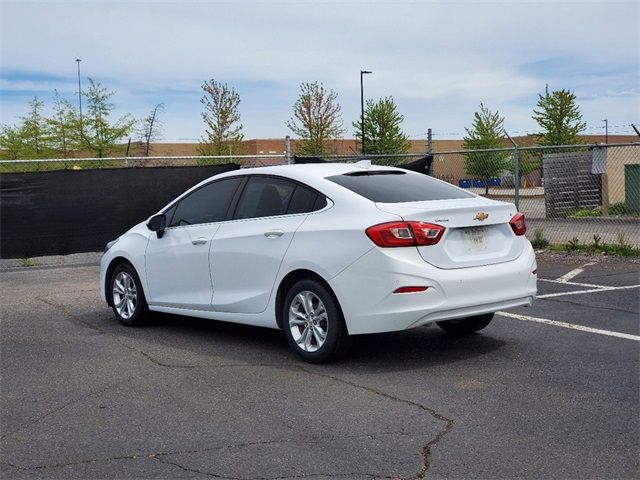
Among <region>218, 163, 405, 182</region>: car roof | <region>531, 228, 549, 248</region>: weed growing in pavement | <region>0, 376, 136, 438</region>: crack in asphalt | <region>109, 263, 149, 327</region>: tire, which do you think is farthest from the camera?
<region>531, 228, 549, 248</region>: weed growing in pavement

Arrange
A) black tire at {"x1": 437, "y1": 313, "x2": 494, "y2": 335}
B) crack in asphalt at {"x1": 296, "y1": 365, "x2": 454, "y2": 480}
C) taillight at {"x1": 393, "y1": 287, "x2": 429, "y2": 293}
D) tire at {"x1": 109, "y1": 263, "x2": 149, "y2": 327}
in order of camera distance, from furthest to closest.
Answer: tire at {"x1": 109, "y1": 263, "x2": 149, "y2": 327} < black tire at {"x1": 437, "y1": 313, "x2": 494, "y2": 335} < taillight at {"x1": 393, "y1": 287, "x2": 429, "y2": 293} < crack in asphalt at {"x1": 296, "y1": 365, "x2": 454, "y2": 480}

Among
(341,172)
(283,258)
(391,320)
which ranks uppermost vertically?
(341,172)

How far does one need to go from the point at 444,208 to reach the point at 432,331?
181cm

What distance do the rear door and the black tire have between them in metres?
1.79

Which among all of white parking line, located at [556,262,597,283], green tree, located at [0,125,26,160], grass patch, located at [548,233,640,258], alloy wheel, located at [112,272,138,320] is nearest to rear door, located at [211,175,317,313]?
alloy wheel, located at [112,272,138,320]

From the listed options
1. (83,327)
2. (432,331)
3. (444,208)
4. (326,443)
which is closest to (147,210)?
(83,327)

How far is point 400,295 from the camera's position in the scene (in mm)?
5922

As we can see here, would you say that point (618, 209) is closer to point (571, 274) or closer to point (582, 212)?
point (582, 212)

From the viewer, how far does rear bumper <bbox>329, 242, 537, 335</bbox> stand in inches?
234

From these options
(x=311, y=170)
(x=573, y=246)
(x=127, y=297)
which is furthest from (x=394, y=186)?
(x=573, y=246)

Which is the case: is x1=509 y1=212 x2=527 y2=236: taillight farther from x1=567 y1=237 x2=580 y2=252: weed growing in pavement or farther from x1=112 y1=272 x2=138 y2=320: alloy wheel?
x1=567 y1=237 x2=580 y2=252: weed growing in pavement

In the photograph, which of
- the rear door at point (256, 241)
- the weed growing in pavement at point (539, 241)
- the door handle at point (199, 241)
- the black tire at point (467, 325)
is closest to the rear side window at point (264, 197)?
the rear door at point (256, 241)

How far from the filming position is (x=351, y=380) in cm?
591

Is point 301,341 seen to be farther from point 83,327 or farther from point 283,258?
point 83,327
